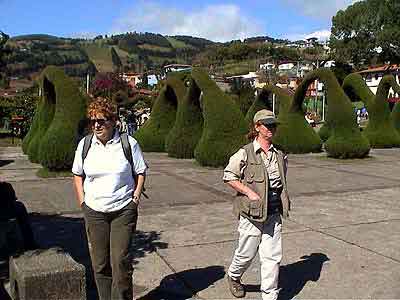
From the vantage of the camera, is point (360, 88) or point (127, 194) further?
point (360, 88)

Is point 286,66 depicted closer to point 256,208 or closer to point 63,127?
point 63,127

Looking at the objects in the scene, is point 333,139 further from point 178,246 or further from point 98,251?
point 98,251

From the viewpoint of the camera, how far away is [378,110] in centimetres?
1906

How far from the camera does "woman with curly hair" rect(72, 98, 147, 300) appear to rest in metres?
3.75

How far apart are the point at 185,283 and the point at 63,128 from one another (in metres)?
7.31

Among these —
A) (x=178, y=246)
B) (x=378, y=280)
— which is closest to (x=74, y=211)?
(x=178, y=246)

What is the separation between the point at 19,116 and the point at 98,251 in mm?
24084

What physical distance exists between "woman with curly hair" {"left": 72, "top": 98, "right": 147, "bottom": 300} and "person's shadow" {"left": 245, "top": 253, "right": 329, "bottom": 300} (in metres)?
1.28

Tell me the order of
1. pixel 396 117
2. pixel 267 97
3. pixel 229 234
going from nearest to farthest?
pixel 229 234, pixel 267 97, pixel 396 117

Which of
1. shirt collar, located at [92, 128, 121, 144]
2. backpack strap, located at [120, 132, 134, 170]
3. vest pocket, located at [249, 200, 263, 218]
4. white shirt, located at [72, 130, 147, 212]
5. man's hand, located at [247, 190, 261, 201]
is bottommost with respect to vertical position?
vest pocket, located at [249, 200, 263, 218]

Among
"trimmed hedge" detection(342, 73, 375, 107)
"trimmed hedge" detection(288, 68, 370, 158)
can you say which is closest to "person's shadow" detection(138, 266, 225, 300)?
"trimmed hedge" detection(288, 68, 370, 158)

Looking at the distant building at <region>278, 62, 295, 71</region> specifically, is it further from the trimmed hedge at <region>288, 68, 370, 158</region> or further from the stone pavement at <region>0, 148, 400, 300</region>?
the stone pavement at <region>0, 148, 400, 300</region>

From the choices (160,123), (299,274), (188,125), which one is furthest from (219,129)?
(299,274)

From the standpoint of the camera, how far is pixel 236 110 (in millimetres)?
13023
